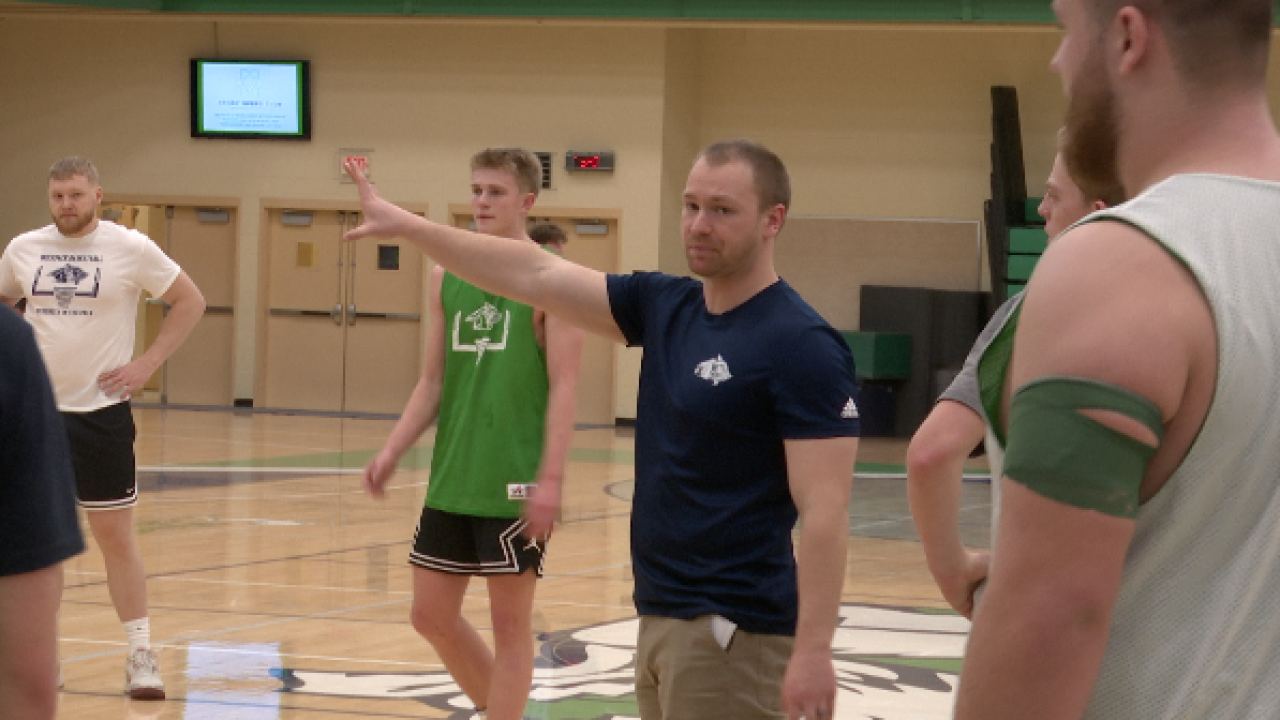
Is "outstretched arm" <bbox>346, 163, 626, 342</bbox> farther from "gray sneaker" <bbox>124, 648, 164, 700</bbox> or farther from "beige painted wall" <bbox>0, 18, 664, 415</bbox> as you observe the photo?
"beige painted wall" <bbox>0, 18, 664, 415</bbox>

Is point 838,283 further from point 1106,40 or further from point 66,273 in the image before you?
point 1106,40

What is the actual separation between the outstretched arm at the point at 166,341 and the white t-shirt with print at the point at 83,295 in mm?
49

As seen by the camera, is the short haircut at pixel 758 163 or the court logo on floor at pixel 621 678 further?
the court logo on floor at pixel 621 678

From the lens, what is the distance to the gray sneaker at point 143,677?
611cm

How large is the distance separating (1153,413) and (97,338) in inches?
229

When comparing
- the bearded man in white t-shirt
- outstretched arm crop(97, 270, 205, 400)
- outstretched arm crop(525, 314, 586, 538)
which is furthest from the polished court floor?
outstretched arm crop(525, 314, 586, 538)

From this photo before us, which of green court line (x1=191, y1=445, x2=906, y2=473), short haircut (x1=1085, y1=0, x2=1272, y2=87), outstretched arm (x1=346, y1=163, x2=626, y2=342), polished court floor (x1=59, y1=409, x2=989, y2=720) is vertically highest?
short haircut (x1=1085, y1=0, x2=1272, y2=87)

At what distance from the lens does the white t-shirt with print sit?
6398 millimetres

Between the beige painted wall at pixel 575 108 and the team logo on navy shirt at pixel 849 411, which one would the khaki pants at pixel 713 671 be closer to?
the team logo on navy shirt at pixel 849 411

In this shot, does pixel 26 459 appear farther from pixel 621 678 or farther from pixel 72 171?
pixel 621 678

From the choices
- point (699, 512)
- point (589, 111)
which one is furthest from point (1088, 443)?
point (589, 111)

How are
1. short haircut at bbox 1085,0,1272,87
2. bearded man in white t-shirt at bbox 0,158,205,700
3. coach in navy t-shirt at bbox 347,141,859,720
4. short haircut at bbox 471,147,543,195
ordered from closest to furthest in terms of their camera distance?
short haircut at bbox 1085,0,1272,87, coach in navy t-shirt at bbox 347,141,859,720, short haircut at bbox 471,147,543,195, bearded man in white t-shirt at bbox 0,158,205,700

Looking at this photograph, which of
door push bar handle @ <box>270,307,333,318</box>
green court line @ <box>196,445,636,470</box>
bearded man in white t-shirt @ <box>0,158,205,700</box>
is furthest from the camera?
door push bar handle @ <box>270,307,333,318</box>

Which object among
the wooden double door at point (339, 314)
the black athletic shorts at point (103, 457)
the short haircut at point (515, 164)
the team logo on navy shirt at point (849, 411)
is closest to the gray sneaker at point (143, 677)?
the black athletic shorts at point (103, 457)
